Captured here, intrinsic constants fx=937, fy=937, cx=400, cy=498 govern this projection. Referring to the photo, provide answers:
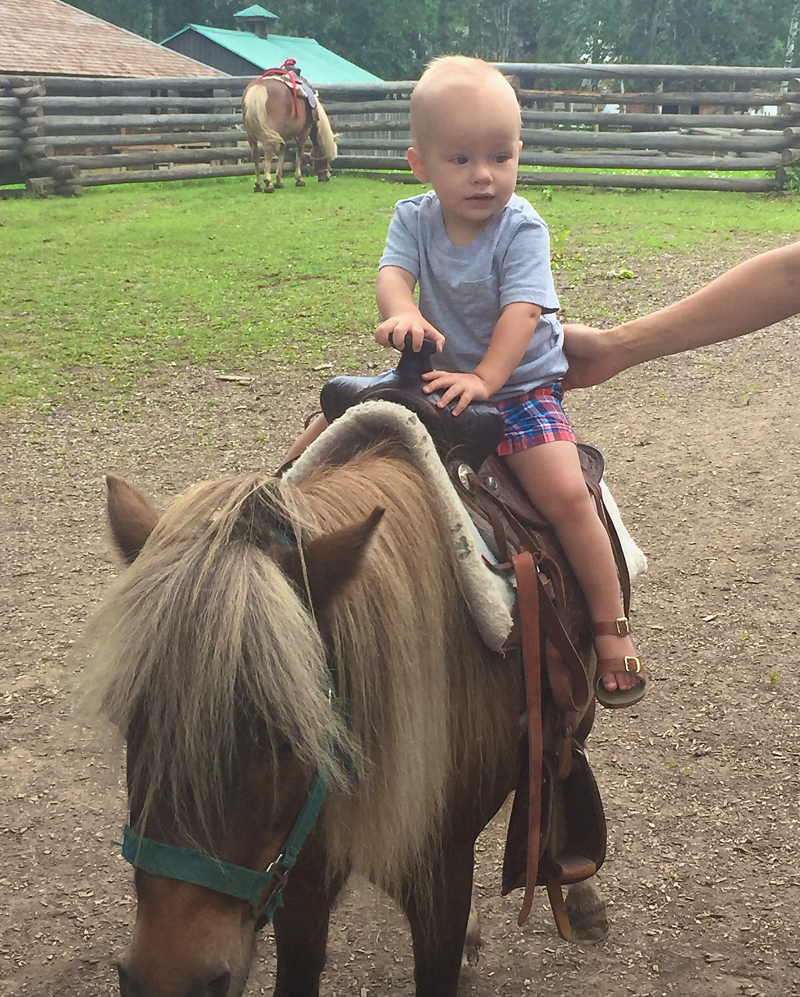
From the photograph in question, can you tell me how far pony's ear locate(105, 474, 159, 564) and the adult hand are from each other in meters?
1.16

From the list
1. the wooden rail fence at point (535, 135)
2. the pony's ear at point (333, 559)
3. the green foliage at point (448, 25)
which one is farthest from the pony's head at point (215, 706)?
the green foliage at point (448, 25)

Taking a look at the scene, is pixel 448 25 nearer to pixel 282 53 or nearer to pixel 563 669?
pixel 282 53

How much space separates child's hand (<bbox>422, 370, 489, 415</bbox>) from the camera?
1654 mm

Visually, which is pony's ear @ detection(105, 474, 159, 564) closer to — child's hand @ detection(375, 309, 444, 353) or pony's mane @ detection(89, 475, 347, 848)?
pony's mane @ detection(89, 475, 347, 848)

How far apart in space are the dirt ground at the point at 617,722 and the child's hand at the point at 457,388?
741 mm

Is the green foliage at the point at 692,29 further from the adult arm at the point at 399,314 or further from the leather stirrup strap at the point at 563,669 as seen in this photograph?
the leather stirrup strap at the point at 563,669

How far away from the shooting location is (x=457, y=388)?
1657mm

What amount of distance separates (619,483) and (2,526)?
302cm

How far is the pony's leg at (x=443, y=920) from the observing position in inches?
68.3

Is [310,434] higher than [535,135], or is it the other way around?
[535,135]

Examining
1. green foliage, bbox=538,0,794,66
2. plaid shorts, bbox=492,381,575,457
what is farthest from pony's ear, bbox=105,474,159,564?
green foliage, bbox=538,0,794,66

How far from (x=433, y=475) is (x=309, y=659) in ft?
1.52

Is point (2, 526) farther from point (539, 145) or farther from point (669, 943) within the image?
point (539, 145)

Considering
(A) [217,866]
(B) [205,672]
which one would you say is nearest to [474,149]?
(B) [205,672]
